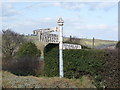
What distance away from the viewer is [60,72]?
14.3m

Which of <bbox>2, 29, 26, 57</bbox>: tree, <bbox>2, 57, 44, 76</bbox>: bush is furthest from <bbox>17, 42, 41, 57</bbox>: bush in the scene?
<bbox>2, 29, 26, 57</bbox>: tree

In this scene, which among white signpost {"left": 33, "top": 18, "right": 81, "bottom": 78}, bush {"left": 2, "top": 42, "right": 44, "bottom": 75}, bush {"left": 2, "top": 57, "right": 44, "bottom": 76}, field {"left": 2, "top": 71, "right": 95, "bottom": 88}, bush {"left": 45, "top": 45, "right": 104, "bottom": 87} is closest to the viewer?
field {"left": 2, "top": 71, "right": 95, "bottom": 88}

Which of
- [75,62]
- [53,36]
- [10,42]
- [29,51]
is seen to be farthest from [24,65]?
[10,42]

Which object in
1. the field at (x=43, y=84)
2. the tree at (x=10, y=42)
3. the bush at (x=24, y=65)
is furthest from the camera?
the tree at (x=10, y=42)

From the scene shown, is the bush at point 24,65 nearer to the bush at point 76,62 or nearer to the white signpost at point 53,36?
the bush at point 76,62

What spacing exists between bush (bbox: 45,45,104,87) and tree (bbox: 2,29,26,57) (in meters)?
12.6

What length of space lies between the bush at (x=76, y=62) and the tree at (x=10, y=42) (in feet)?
41.4

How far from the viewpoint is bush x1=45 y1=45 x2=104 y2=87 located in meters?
12.4

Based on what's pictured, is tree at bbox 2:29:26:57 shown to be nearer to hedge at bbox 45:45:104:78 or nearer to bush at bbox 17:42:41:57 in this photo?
bush at bbox 17:42:41:57

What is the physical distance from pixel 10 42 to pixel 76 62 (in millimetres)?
18042

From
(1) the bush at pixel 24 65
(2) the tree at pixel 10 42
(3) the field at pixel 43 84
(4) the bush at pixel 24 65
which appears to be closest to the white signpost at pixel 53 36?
(4) the bush at pixel 24 65

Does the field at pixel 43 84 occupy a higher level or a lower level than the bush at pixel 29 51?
lower

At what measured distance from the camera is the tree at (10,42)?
95.0 feet

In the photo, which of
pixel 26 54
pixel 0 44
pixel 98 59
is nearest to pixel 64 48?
pixel 98 59
